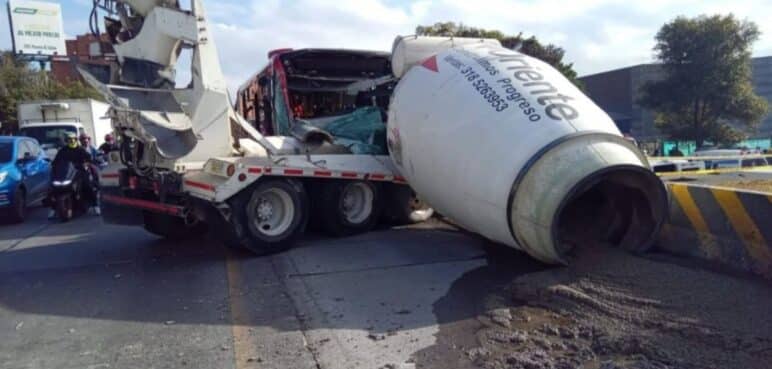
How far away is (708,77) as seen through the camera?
37.1 m

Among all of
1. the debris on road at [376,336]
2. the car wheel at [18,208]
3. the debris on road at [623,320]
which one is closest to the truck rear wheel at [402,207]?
the debris on road at [623,320]

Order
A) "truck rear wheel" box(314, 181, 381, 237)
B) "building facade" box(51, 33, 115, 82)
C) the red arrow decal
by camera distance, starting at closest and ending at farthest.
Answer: the red arrow decal, "building facade" box(51, 33, 115, 82), "truck rear wheel" box(314, 181, 381, 237)

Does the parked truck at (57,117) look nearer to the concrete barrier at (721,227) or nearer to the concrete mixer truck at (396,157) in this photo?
the concrete mixer truck at (396,157)

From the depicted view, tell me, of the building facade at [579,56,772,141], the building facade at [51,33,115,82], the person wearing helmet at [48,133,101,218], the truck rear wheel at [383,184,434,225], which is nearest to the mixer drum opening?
the truck rear wheel at [383,184,434,225]

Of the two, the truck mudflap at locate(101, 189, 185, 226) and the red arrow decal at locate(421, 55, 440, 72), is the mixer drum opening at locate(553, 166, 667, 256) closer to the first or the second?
the red arrow decal at locate(421, 55, 440, 72)

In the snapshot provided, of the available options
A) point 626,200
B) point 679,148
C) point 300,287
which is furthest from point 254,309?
point 679,148

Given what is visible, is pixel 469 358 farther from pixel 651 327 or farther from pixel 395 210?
pixel 395 210

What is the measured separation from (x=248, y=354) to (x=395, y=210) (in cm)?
482

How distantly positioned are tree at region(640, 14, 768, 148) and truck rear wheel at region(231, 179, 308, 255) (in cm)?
3655

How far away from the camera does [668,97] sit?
38750 mm

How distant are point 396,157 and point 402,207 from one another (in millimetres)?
1500

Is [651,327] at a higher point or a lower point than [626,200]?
lower

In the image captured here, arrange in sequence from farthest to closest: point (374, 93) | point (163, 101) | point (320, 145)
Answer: point (374, 93) → point (320, 145) → point (163, 101)

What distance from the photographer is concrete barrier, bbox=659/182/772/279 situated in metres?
5.21
